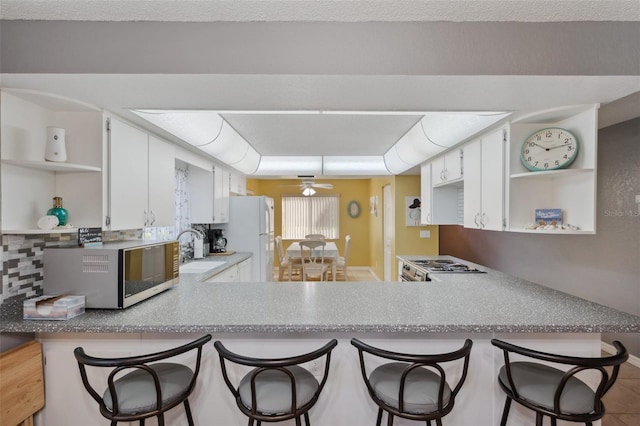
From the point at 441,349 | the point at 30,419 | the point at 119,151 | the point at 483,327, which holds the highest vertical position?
the point at 119,151

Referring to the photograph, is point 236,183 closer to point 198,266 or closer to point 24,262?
point 198,266

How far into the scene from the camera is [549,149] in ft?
6.07

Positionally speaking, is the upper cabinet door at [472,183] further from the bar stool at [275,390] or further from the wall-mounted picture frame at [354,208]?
the wall-mounted picture frame at [354,208]

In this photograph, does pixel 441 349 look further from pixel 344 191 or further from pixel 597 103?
pixel 344 191

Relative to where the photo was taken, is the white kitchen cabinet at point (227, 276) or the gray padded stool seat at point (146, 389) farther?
the white kitchen cabinet at point (227, 276)

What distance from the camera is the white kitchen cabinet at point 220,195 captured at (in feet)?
11.6

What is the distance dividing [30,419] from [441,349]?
83.9 inches

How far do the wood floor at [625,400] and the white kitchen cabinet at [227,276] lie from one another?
3125mm

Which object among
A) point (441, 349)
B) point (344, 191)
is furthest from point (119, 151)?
point (344, 191)

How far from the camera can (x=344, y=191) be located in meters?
7.03

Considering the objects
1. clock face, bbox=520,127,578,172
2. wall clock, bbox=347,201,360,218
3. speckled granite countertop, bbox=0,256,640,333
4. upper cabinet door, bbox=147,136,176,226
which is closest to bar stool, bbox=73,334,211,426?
speckled granite countertop, bbox=0,256,640,333

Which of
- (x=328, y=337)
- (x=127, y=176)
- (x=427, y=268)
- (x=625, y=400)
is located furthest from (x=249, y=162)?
(x=625, y=400)

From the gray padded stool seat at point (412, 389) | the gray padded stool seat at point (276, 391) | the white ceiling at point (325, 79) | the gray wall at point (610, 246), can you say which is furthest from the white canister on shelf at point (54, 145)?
the gray wall at point (610, 246)

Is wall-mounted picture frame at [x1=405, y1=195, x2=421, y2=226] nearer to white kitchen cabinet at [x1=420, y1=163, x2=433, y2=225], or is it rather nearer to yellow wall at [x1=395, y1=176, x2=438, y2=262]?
yellow wall at [x1=395, y1=176, x2=438, y2=262]
